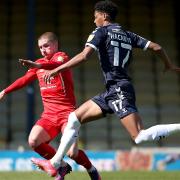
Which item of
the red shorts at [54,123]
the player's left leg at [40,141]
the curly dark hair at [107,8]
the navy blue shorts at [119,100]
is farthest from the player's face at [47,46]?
the navy blue shorts at [119,100]

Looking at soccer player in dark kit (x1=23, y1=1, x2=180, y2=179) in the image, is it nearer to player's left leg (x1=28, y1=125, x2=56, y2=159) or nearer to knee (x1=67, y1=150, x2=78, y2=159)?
knee (x1=67, y1=150, x2=78, y2=159)

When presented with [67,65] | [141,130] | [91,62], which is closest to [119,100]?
[141,130]

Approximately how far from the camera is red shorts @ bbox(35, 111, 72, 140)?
8.28 meters

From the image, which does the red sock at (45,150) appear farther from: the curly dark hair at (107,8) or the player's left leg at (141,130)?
the curly dark hair at (107,8)

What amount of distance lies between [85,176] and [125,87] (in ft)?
9.16

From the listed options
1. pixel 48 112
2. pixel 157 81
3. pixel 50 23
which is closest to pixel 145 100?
pixel 157 81

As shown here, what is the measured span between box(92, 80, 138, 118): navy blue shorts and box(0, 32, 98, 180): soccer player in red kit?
0.79 metres

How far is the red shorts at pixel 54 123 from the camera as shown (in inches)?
326

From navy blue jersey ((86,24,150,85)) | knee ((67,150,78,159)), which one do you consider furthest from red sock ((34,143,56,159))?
navy blue jersey ((86,24,150,85))

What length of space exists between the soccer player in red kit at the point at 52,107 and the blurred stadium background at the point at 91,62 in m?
7.50

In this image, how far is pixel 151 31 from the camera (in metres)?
17.5

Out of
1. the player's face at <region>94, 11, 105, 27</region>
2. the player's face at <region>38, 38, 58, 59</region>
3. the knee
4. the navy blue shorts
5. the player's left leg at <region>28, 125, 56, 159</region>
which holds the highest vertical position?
the player's face at <region>94, 11, 105, 27</region>

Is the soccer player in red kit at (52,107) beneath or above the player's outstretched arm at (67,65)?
beneath

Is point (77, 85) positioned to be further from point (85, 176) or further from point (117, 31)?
point (117, 31)
